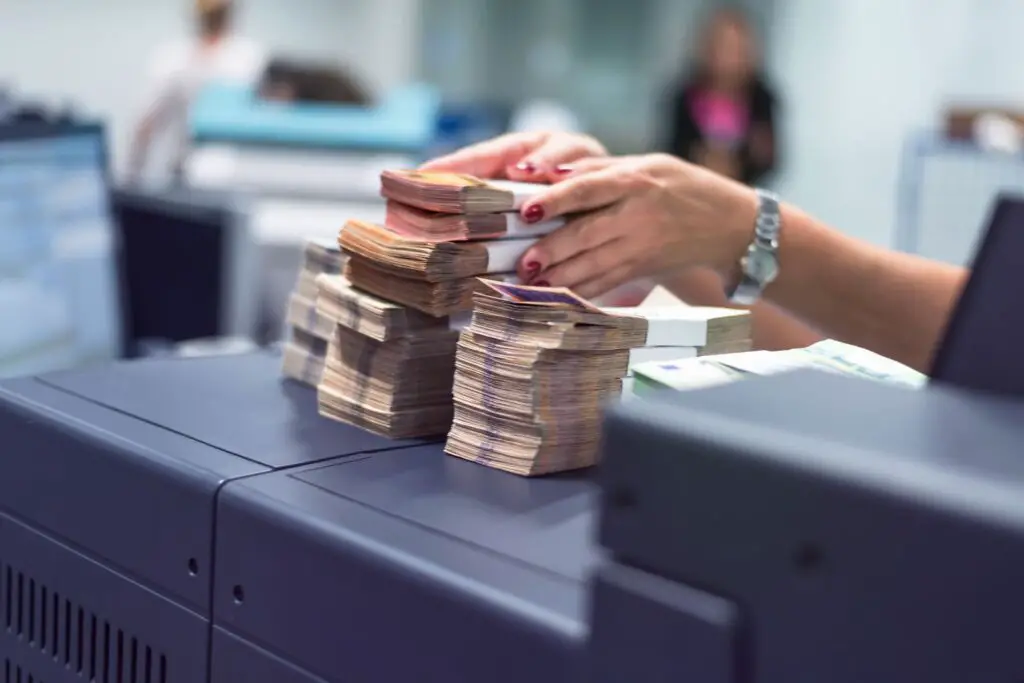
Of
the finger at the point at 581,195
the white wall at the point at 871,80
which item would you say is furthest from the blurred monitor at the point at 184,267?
the white wall at the point at 871,80

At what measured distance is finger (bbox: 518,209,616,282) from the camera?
2.32 feet

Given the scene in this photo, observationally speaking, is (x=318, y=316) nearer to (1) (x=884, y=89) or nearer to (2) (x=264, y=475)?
(2) (x=264, y=475)

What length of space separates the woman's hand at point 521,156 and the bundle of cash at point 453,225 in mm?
114

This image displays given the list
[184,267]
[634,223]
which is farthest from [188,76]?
[634,223]

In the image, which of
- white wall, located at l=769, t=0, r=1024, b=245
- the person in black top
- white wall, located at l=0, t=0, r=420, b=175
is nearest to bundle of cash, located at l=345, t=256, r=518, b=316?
the person in black top

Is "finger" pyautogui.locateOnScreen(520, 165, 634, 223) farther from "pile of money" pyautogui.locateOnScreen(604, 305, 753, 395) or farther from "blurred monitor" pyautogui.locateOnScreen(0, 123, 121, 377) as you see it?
"blurred monitor" pyautogui.locateOnScreen(0, 123, 121, 377)

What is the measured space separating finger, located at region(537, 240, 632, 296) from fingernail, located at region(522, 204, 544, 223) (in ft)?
0.11

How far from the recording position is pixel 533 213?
0.70 meters

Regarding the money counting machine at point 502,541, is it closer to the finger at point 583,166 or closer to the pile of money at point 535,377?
the pile of money at point 535,377

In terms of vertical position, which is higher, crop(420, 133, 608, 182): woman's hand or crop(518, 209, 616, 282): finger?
crop(420, 133, 608, 182): woman's hand

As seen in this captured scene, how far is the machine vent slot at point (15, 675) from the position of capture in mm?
640

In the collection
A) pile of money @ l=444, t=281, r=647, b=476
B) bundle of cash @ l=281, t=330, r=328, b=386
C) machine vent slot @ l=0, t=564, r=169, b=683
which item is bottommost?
machine vent slot @ l=0, t=564, r=169, b=683

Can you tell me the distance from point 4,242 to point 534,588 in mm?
908

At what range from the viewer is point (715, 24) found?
4.19 metres
